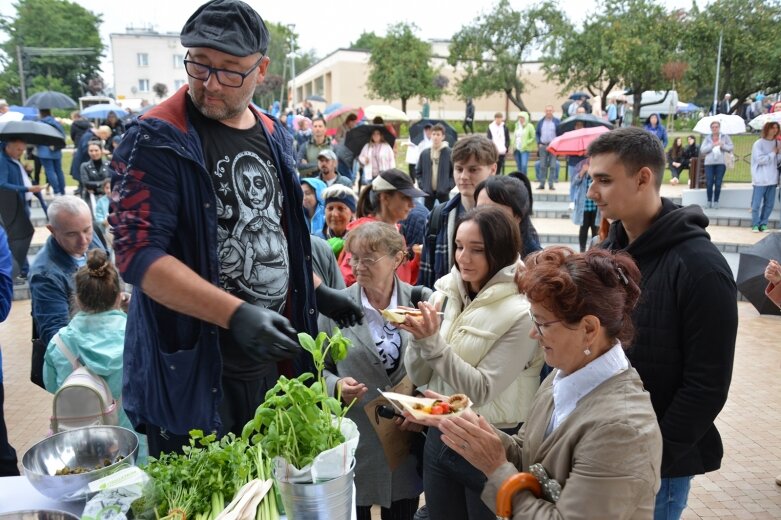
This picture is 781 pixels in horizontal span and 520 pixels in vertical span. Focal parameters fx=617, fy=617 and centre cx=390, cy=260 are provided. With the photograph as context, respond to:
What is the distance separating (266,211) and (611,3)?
30562 millimetres

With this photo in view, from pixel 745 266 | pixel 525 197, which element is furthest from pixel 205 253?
pixel 745 266

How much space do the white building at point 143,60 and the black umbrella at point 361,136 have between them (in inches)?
2904

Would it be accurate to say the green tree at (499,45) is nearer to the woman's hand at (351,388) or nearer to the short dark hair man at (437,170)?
the short dark hair man at (437,170)

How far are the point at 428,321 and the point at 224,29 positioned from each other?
4.43 feet

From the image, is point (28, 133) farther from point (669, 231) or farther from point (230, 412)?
point (669, 231)

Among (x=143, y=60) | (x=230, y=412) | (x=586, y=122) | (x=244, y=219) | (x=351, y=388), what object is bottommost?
(x=351, y=388)

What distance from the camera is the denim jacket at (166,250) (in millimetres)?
1947

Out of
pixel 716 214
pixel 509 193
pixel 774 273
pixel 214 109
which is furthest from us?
pixel 716 214

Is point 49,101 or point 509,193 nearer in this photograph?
point 509,193

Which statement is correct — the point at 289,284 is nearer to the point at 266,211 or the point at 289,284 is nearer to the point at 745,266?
the point at 266,211

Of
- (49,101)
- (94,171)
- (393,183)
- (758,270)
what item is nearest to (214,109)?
(393,183)

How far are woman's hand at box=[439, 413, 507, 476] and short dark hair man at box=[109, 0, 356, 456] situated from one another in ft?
1.94

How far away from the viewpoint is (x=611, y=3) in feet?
93.4

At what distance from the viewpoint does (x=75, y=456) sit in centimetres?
193
